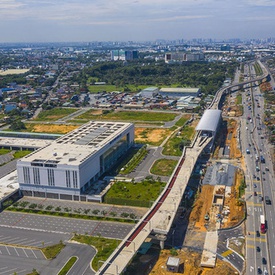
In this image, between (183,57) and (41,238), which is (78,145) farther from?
(183,57)

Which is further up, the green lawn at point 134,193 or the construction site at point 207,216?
the green lawn at point 134,193

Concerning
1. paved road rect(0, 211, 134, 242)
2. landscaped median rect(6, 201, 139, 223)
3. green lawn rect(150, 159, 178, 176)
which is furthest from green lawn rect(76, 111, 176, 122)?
paved road rect(0, 211, 134, 242)

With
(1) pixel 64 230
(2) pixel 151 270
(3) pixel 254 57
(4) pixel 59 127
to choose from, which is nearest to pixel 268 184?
(2) pixel 151 270

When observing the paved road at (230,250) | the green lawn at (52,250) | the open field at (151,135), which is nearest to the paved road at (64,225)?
the green lawn at (52,250)

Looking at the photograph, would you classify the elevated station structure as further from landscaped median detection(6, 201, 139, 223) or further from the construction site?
landscaped median detection(6, 201, 139, 223)

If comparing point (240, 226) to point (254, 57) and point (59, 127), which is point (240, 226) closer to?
point (59, 127)

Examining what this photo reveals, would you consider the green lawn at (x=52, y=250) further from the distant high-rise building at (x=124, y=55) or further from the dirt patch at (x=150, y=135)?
the distant high-rise building at (x=124, y=55)
